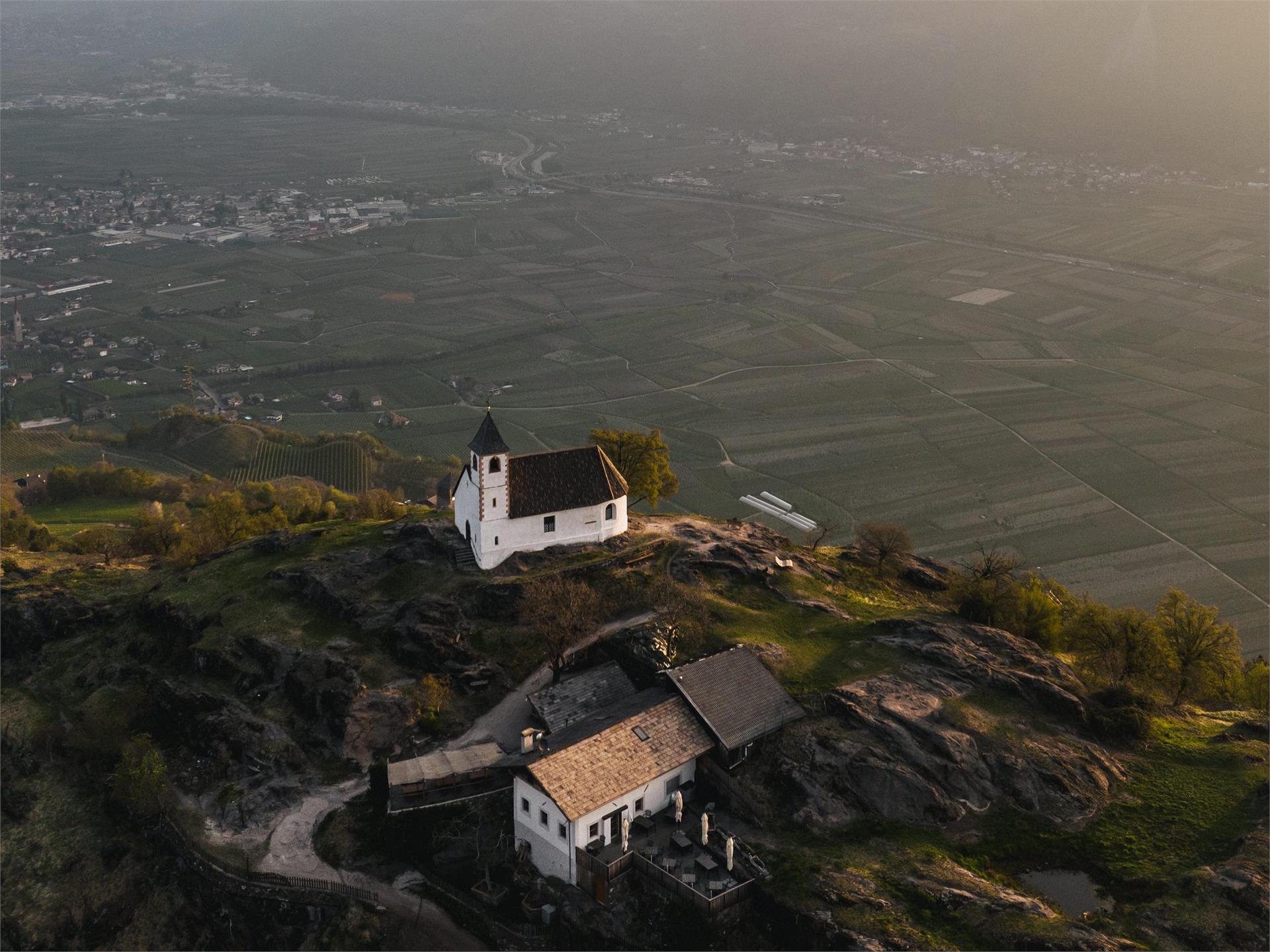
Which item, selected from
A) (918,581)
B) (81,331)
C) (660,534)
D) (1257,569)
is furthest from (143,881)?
(81,331)

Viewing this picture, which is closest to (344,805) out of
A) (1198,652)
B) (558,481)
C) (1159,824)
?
(558,481)

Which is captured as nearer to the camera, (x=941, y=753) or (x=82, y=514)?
(x=941, y=753)

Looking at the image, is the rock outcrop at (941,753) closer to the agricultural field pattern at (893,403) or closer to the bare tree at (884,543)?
the bare tree at (884,543)

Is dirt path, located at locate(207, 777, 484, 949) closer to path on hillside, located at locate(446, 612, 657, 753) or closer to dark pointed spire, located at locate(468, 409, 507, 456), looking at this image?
path on hillside, located at locate(446, 612, 657, 753)

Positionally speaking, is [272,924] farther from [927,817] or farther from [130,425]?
[130,425]

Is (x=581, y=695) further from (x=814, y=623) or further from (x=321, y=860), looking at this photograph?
(x=814, y=623)

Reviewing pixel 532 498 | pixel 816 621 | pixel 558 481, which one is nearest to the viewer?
pixel 816 621
